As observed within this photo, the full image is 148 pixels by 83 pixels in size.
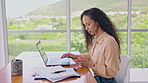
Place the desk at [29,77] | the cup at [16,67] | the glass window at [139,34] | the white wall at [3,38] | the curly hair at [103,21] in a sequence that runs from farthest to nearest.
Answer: the glass window at [139,34] → the white wall at [3,38] → the curly hair at [103,21] → the cup at [16,67] → the desk at [29,77]

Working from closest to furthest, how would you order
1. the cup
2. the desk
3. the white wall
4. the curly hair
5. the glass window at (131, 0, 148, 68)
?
the desk, the cup, the curly hair, the white wall, the glass window at (131, 0, 148, 68)

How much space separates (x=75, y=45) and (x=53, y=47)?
36cm

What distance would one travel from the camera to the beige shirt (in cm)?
168

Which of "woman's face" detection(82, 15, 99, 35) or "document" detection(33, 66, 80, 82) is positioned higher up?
"woman's face" detection(82, 15, 99, 35)

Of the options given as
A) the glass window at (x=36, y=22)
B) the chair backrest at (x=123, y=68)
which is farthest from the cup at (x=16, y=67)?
the glass window at (x=36, y=22)

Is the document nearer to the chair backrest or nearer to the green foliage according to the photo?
the chair backrest

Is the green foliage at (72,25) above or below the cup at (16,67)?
above

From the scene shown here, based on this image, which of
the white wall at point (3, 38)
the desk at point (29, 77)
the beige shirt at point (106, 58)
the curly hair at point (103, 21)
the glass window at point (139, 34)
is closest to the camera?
the desk at point (29, 77)

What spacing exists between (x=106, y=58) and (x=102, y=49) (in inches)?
3.7

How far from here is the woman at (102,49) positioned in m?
1.69

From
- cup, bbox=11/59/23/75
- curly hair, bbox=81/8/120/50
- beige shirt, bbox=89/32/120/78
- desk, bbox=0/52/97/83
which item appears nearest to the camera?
desk, bbox=0/52/97/83

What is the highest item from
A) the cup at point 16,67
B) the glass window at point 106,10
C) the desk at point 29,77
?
the glass window at point 106,10

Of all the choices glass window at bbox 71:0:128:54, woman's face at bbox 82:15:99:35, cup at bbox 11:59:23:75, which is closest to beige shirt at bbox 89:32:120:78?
woman's face at bbox 82:15:99:35

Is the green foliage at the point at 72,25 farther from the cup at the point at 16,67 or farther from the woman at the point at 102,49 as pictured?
the cup at the point at 16,67
